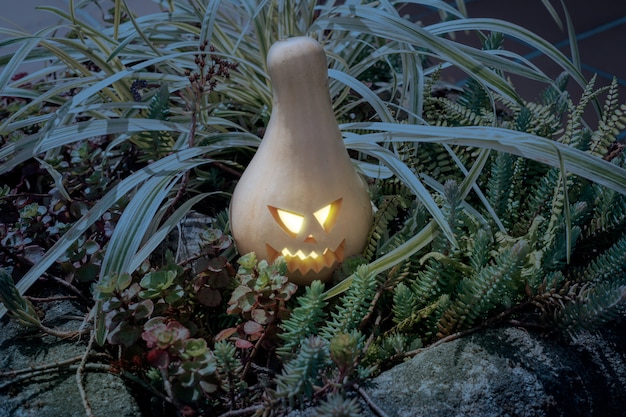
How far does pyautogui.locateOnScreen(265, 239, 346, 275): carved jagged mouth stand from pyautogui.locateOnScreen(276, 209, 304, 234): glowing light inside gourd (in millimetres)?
31

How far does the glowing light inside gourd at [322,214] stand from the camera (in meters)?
0.87

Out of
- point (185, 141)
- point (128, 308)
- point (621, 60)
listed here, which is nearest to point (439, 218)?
point (128, 308)

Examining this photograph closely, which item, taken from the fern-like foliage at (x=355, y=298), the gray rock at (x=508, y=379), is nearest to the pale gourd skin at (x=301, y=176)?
the fern-like foliage at (x=355, y=298)

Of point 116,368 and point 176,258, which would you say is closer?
point 116,368

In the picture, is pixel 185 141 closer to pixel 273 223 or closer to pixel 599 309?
pixel 273 223

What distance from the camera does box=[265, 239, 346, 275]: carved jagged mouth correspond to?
890mm

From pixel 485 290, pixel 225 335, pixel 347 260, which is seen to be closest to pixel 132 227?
pixel 225 335

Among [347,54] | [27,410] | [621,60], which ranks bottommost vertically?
[27,410]

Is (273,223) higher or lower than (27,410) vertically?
higher

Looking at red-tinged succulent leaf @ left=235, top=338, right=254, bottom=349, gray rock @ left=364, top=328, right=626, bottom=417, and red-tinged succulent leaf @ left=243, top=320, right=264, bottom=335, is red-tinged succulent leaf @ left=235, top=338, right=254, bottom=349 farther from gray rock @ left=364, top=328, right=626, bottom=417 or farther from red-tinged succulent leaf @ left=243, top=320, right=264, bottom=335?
gray rock @ left=364, top=328, right=626, bottom=417

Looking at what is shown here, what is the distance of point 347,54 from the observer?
129 centimetres

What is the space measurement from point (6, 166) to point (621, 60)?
2063 mm

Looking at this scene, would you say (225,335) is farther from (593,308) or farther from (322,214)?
(593,308)

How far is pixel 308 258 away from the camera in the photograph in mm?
891
